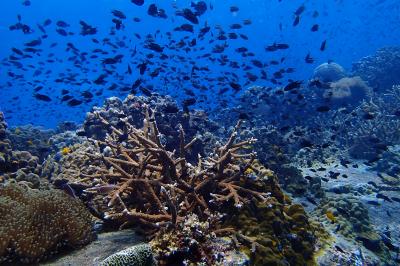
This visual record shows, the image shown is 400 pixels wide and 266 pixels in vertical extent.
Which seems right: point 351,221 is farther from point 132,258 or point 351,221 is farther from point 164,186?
point 132,258

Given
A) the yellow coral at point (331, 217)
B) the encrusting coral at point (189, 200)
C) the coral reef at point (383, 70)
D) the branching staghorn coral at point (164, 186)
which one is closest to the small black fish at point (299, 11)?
the yellow coral at point (331, 217)

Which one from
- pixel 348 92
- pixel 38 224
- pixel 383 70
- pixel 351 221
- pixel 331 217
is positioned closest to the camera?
pixel 38 224

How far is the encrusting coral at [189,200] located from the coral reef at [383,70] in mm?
25877

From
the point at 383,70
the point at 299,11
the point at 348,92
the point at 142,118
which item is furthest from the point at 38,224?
the point at 383,70

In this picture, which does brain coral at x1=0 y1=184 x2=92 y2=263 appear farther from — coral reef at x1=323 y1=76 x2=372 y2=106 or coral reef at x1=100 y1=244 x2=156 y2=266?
coral reef at x1=323 y1=76 x2=372 y2=106

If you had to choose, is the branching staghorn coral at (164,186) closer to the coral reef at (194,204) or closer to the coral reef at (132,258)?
the coral reef at (194,204)

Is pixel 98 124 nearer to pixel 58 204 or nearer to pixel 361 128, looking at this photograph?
pixel 58 204

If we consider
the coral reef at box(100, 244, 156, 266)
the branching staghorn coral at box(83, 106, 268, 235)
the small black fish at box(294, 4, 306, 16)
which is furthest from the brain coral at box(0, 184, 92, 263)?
the small black fish at box(294, 4, 306, 16)

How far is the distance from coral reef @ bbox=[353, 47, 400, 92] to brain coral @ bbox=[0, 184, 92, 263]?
92.5ft

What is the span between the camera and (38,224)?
14.0ft

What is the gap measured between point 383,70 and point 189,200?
2981 centimetres

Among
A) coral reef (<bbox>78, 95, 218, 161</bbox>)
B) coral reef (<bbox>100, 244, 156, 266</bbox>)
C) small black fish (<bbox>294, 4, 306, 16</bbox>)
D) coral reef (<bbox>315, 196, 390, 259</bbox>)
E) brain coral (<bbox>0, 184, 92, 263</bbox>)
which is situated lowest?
coral reef (<bbox>315, 196, 390, 259</bbox>)

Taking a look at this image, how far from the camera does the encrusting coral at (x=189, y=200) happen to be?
4.19 m

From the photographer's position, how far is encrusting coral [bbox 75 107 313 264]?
419 centimetres
